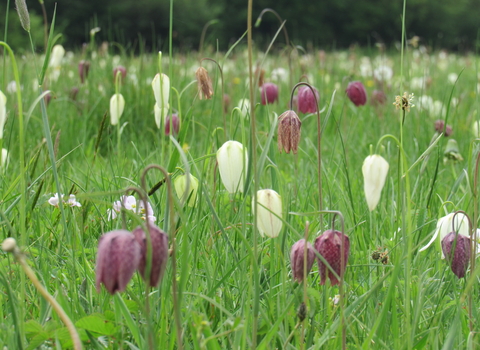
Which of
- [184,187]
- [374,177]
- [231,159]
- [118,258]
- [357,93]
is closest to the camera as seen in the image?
[118,258]

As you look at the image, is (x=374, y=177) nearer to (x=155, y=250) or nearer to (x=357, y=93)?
(x=155, y=250)

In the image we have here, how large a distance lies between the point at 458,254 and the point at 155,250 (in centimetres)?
55

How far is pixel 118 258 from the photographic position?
0.67 m

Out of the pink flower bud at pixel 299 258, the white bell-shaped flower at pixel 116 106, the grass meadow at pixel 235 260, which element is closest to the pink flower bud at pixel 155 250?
the grass meadow at pixel 235 260

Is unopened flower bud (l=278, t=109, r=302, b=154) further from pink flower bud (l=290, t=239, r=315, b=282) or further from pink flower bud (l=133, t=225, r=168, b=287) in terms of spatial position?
pink flower bud (l=133, t=225, r=168, b=287)

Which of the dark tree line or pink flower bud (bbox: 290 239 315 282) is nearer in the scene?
pink flower bud (bbox: 290 239 315 282)

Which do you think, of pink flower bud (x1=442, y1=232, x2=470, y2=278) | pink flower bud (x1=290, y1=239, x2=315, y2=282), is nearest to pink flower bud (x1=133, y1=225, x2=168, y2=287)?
pink flower bud (x1=290, y1=239, x2=315, y2=282)

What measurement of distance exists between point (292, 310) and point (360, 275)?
1.01 feet

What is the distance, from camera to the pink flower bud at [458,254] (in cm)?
98

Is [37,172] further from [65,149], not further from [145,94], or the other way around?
[145,94]

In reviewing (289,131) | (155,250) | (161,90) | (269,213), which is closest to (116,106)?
(161,90)

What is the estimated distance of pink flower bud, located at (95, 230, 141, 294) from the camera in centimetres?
67

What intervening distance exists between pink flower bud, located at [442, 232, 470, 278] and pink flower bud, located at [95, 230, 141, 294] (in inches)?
22.0

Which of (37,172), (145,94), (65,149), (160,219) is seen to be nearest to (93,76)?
(145,94)
